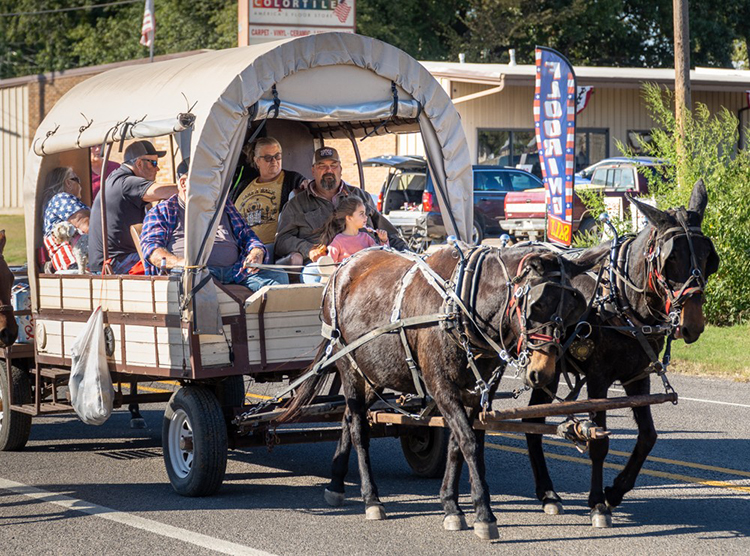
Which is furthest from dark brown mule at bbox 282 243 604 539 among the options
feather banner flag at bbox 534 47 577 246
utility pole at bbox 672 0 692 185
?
utility pole at bbox 672 0 692 185

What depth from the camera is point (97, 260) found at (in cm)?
862

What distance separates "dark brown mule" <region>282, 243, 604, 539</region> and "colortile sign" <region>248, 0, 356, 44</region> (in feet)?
54.9

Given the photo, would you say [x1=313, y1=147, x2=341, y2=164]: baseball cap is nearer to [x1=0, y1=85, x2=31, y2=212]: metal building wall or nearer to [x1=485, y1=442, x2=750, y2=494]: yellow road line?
[x1=485, y1=442, x2=750, y2=494]: yellow road line

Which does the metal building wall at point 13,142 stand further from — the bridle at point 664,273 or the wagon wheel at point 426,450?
the bridle at point 664,273

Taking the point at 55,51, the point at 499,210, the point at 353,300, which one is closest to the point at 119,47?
the point at 55,51

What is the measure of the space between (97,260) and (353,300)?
2.51 metres

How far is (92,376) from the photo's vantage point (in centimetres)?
768

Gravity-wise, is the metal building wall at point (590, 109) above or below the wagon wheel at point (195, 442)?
above

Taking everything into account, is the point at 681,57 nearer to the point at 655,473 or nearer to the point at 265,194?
the point at 265,194

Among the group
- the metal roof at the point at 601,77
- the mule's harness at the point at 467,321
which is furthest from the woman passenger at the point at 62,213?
the metal roof at the point at 601,77

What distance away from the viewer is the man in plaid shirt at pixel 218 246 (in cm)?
775

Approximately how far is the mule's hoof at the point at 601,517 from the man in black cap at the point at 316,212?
3.00 meters

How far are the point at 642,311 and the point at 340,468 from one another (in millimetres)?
2202

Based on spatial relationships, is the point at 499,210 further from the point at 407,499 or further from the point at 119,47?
the point at 119,47
